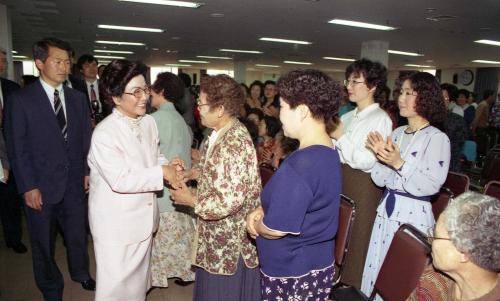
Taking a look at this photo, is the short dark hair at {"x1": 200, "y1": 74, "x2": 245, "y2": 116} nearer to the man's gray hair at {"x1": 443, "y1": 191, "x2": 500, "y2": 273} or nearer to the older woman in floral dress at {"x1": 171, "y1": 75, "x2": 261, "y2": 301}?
the older woman in floral dress at {"x1": 171, "y1": 75, "x2": 261, "y2": 301}

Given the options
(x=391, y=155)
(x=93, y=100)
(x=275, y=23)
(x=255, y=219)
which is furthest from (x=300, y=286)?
(x=275, y=23)

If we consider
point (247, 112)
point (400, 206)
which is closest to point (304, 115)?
point (400, 206)

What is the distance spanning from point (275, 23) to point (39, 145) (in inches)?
254

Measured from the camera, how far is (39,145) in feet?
7.55

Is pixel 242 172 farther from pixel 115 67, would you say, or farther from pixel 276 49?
pixel 276 49

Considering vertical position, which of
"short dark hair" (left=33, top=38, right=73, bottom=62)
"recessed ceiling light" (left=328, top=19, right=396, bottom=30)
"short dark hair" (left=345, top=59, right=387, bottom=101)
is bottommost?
"short dark hair" (left=345, top=59, right=387, bottom=101)

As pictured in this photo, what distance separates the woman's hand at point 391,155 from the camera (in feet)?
6.27

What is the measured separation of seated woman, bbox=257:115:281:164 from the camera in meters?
3.49

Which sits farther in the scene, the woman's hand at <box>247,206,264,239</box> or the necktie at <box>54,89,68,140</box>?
the necktie at <box>54,89,68,140</box>

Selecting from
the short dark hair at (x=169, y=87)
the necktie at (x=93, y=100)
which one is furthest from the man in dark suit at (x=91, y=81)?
the short dark hair at (x=169, y=87)

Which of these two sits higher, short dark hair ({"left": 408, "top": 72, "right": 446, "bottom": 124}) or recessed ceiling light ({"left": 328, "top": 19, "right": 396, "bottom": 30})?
recessed ceiling light ({"left": 328, "top": 19, "right": 396, "bottom": 30})

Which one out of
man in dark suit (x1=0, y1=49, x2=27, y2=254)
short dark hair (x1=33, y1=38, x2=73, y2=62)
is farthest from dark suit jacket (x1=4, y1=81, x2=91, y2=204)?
man in dark suit (x1=0, y1=49, x2=27, y2=254)

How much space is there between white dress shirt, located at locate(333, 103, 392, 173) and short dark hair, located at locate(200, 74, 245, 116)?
85cm

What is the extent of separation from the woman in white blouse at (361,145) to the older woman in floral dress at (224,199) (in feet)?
2.81
